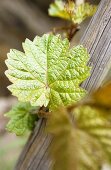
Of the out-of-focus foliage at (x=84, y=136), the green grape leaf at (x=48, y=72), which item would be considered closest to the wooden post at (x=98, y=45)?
the green grape leaf at (x=48, y=72)

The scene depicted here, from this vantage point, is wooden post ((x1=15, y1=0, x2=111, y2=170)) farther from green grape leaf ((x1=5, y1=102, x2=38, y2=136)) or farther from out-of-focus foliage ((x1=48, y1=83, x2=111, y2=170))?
out-of-focus foliage ((x1=48, y1=83, x2=111, y2=170))

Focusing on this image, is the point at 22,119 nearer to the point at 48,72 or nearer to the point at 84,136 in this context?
the point at 48,72

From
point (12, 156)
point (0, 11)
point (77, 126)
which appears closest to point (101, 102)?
point (77, 126)

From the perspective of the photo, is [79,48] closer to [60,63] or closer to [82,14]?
[60,63]

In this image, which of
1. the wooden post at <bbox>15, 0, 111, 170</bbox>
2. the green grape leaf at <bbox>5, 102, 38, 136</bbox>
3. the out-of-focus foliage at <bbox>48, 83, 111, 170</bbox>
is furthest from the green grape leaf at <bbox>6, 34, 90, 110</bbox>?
the out-of-focus foliage at <bbox>48, 83, 111, 170</bbox>

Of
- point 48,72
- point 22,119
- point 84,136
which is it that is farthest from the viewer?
point 22,119

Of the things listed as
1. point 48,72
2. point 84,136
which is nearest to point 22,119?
point 48,72
